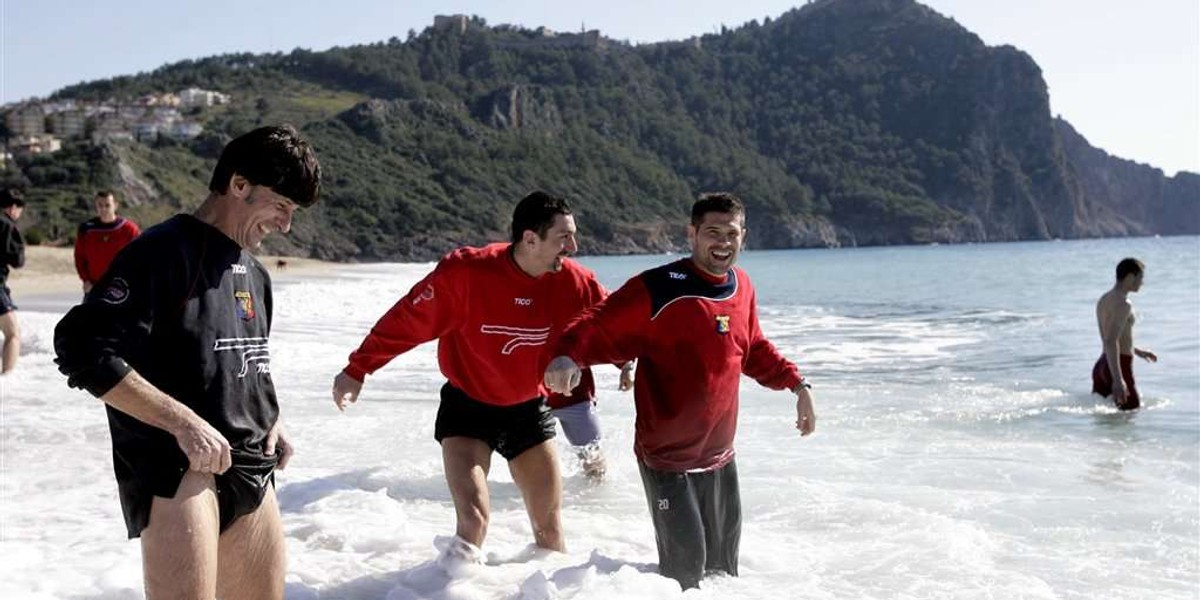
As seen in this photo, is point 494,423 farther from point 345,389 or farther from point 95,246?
A: point 95,246

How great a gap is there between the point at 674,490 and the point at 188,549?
83.9 inches

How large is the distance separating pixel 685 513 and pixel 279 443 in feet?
5.93

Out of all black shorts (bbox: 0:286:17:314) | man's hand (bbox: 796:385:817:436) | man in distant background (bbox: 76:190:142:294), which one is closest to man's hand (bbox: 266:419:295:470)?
man's hand (bbox: 796:385:817:436)

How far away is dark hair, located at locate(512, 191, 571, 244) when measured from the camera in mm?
5172

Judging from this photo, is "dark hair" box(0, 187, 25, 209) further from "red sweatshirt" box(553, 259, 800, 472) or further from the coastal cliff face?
the coastal cliff face

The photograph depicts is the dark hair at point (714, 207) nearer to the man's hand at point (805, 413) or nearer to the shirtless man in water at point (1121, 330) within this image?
the man's hand at point (805, 413)

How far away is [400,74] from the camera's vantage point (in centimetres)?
16312

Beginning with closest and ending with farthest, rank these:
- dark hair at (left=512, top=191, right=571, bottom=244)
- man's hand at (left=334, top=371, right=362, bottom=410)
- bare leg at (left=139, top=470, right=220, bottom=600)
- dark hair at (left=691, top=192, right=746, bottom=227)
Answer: bare leg at (left=139, top=470, right=220, bottom=600), dark hair at (left=691, top=192, right=746, bottom=227), man's hand at (left=334, top=371, right=362, bottom=410), dark hair at (left=512, top=191, right=571, bottom=244)

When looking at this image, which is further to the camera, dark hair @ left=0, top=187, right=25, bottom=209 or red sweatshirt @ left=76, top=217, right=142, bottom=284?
red sweatshirt @ left=76, top=217, right=142, bottom=284

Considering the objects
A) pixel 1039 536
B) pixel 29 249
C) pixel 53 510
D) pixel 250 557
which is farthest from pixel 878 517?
pixel 29 249

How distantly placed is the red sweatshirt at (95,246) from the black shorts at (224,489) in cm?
834

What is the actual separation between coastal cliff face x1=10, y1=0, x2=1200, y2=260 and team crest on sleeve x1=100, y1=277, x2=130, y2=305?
96125mm

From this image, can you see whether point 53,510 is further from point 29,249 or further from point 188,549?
point 29,249

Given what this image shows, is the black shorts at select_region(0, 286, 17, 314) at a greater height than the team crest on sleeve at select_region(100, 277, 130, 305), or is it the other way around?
the team crest on sleeve at select_region(100, 277, 130, 305)
